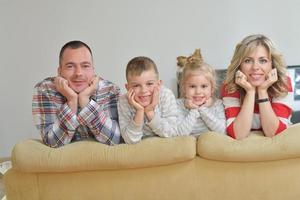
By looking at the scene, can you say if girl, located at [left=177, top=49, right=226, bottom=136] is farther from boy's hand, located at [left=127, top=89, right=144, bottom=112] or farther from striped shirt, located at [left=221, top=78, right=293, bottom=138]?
boy's hand, located at [left=127, top=89, right=144, bottom=112]

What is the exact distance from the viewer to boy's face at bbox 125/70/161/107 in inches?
51.1

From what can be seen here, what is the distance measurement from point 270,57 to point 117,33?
208 centimetres

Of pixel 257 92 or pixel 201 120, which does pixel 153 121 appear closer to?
pixel 201 120

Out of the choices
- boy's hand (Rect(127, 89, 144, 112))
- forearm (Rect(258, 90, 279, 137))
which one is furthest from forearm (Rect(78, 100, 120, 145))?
forearm (Rect(258, 90, 279, 137))

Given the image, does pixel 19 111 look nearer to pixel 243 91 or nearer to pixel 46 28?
pixel 46 28

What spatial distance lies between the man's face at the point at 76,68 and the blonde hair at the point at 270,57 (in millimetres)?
602

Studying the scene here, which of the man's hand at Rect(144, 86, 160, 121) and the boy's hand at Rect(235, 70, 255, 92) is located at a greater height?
the boy's hand at Rect(235, 70, 255, 92)

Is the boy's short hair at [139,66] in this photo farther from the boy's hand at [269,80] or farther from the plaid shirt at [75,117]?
the boy's hand at [269,80]

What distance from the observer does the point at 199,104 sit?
138cm

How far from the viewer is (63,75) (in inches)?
52.9

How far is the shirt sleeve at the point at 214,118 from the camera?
133 cm

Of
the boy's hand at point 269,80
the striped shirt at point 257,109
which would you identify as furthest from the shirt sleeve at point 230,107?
the boy's hand at point 269,80

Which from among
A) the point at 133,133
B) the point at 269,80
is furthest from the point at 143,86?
the point at 269,80

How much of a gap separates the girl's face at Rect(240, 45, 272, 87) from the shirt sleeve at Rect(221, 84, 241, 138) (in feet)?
0.30
